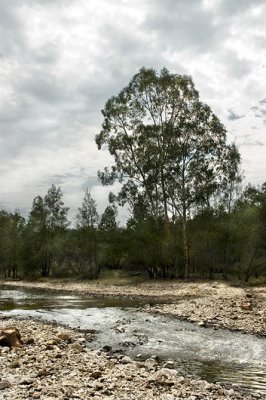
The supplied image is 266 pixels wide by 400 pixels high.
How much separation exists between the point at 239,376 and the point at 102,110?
4125 cm

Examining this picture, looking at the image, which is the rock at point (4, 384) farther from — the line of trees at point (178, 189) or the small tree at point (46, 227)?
the small tree at point (46, 227)

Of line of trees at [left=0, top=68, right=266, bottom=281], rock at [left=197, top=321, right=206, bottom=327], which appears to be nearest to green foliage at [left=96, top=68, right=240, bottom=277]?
line of trees at [left=0, top=68, right=266, bottom=281]

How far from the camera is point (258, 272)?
47844 millimetres

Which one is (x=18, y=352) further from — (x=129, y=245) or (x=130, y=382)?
(x=129, y=245)

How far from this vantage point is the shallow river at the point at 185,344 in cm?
1153

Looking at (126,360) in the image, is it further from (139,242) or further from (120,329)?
(139,242)

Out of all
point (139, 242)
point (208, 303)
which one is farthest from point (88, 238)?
point (208, 303)

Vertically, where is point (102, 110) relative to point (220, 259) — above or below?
above

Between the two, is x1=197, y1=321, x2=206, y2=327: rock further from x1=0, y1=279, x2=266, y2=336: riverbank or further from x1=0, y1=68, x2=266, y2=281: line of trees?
x1=0, y1=68, x2=266, y2=281: line of trees

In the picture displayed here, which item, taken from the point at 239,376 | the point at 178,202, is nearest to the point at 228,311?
the point at 239,376

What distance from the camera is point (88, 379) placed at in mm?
9805

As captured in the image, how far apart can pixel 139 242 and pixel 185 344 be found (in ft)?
120

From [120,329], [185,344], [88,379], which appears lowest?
[185,344]

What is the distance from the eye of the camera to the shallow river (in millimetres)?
11531
